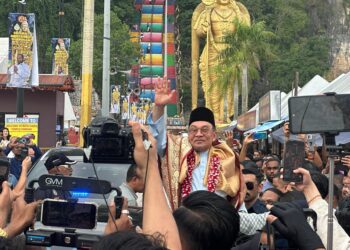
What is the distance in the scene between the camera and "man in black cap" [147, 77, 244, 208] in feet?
18.5

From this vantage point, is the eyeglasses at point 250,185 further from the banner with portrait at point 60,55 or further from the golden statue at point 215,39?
the golden statue at point 215,39

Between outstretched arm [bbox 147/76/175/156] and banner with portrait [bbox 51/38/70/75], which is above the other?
banner with portrait [bbox 51/38/70/75]

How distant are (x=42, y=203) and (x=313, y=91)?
22673 mm

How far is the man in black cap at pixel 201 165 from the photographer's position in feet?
18.5

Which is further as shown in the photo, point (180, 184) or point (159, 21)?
point (159, 21)

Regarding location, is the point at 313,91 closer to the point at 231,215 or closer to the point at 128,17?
the point at 231,215

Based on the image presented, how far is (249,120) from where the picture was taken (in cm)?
2981

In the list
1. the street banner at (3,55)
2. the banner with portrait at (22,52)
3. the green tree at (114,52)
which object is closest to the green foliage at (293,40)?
the green tree at (114,52)

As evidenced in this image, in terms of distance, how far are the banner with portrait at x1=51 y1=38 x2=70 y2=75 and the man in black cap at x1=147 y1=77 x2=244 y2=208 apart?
30.6m

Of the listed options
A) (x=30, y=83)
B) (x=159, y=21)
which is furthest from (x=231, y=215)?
(x=159, y=21)

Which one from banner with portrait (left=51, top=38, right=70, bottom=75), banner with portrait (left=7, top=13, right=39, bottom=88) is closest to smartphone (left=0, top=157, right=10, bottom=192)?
banner with portrait (left=7, top=13, right=39, bottom=88)

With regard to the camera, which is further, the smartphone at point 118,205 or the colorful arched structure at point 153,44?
the colorful arched structure at point 153,44

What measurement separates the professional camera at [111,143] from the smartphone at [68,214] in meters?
1.51

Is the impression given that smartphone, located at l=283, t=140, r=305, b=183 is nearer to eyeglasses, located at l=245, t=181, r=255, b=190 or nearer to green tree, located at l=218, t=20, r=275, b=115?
eyeglasses, located at l=245, t=181, r=255, b=190
